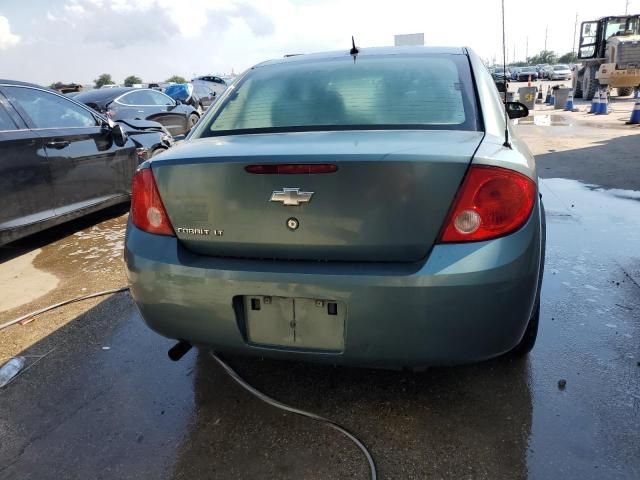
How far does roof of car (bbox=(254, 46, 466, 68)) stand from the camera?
2912 millimetres

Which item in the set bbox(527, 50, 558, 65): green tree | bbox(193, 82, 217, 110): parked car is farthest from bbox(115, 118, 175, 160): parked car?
bbox(527, 50, 558, 65): green tree

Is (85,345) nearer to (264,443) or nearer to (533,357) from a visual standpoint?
(264,443)

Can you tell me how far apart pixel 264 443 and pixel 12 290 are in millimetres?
2870

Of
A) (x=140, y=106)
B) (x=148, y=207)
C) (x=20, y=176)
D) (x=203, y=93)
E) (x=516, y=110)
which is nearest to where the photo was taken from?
(x=148, y=207)

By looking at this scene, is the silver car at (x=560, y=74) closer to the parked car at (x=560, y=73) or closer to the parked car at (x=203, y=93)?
the parked car at (x=560, y=73)

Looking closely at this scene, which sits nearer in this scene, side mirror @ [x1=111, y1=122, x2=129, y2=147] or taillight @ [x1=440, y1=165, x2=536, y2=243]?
taillight @ [x1=440, y1=165, x2=536, y2=243]

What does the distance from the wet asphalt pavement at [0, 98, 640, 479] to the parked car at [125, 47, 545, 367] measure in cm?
42

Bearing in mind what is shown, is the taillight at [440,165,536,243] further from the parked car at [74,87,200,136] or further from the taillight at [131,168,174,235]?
the parked car at [74,87,200,136]

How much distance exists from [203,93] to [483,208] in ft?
58.8

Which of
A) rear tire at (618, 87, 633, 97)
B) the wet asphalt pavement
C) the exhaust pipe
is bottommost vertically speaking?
rear tire at (618, 87, 633, 97)

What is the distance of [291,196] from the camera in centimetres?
192

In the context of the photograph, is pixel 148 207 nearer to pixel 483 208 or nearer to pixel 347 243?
pixel 347 243

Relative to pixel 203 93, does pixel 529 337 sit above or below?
below

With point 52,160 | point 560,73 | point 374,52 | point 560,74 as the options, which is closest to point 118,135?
point 52,160
